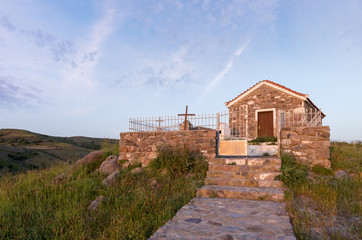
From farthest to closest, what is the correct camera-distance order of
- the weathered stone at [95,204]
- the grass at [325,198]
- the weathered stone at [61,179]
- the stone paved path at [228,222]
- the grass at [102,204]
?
the weathered stone at [61,179] < the weathered stone at [95,204] < the grass at [102,204] < the grass at [325,198] < the stone paved path at [228,222]

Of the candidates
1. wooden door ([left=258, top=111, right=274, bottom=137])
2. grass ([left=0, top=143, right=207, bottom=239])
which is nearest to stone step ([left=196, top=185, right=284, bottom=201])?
grass ([left=0, top=143, right=207, bottom=239])

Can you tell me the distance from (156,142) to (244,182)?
3.98m

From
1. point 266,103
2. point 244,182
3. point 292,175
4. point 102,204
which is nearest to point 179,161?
point 244,182

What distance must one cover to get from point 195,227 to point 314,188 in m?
3.82

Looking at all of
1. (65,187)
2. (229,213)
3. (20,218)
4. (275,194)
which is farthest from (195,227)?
(65,187)

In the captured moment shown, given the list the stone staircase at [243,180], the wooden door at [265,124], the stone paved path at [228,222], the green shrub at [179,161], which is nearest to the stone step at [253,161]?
the stone staircase at [243,180]

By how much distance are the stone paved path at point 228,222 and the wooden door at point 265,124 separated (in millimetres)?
11597

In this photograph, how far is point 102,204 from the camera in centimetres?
503

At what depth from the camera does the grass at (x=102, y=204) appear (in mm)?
Answer: 3738

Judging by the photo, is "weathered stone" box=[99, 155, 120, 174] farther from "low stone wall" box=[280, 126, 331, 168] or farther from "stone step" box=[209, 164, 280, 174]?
"low stone wall" box=[280, 126, 331, 168]

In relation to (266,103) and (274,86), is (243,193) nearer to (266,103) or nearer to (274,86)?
(266,103)

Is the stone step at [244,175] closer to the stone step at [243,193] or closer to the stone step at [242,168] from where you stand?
the stone step at [242,168]

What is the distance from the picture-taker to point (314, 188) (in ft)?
18.0

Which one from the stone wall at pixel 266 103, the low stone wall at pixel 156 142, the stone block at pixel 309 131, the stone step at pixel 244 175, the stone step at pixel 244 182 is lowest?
the stone step at pixel 244 182
